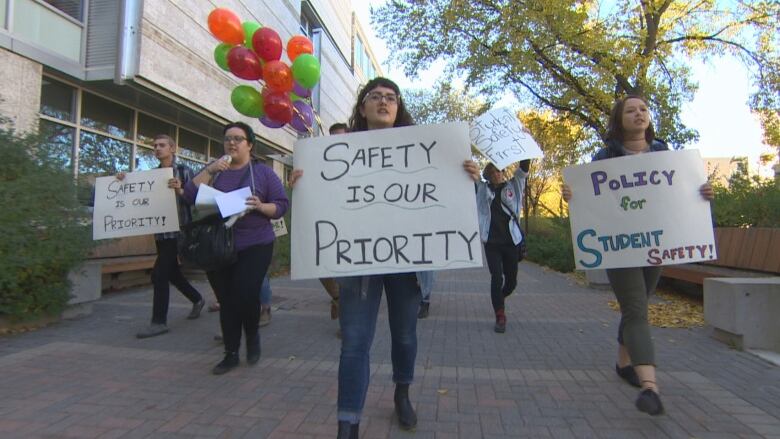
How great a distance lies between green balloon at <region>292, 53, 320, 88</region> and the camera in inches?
237

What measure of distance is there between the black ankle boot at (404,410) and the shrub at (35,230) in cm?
381

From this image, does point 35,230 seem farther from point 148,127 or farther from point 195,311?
point 148,127

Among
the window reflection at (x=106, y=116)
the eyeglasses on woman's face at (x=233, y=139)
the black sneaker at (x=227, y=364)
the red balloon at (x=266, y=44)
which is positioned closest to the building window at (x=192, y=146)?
the window reflection at (x=106, y=116)

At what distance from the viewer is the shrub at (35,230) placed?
452 cm

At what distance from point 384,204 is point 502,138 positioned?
1578 mm

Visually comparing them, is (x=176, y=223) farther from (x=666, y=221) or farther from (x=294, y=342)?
(x=666, y=221)

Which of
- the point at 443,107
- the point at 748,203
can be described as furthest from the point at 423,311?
the point at 443,107

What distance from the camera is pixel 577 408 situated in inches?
122

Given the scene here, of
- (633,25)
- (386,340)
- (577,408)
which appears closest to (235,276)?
(386,340)

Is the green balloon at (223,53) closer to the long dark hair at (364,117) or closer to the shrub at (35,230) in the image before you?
the shrub at (35,230)

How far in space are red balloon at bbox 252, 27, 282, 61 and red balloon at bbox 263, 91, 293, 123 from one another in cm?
44

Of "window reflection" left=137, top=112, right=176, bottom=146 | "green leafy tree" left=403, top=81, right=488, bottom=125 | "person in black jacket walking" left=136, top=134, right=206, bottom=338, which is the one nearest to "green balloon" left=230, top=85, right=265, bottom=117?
"person in black jacket walking" left=136, top=134, right=206, bottom=338

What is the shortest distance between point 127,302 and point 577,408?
232 inches

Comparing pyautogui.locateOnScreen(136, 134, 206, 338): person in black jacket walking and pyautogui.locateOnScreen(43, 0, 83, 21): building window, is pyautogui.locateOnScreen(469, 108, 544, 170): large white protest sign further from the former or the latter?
pyautogui.locateOnScreen(43, 0, 83, 21): building window
